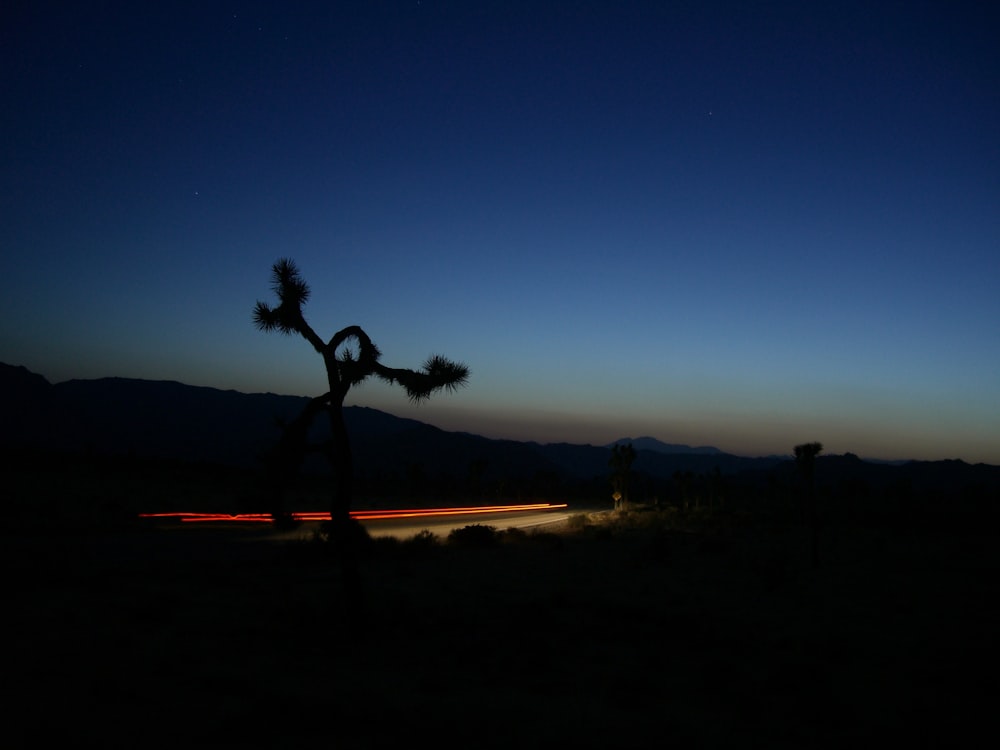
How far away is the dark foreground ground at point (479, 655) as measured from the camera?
6.35 metres

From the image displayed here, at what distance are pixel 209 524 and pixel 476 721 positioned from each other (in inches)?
1025

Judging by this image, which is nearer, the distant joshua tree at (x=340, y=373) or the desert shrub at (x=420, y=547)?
the distant joshua tree at (x=340, y=373)

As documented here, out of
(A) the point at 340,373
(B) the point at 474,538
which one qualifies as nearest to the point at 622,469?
(B) the point at 474,538

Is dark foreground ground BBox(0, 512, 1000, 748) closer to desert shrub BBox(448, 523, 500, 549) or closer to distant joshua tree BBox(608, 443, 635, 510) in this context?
desert shrub BBox(448, 523, 500, 549)

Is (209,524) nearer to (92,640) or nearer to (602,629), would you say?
(92,640)

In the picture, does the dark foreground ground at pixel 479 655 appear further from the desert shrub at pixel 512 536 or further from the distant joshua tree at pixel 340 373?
the desert shrub at pixel 512 536

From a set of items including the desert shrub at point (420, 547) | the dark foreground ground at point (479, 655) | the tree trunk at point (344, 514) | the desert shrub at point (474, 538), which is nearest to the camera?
the dark foreground ground at point (479, 655)

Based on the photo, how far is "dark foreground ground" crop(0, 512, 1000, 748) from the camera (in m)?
6.35

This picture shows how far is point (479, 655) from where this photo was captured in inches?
346

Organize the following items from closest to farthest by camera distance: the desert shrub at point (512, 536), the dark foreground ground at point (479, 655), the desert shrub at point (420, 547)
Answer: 1. the dark foreground ground at point (479, 655)
2. the desert shrub at point (420, 547)
3. the desert shrub at point (512, 536)

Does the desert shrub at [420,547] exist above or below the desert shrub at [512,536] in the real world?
above

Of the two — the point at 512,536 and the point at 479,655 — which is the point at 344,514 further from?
the point at 512,536

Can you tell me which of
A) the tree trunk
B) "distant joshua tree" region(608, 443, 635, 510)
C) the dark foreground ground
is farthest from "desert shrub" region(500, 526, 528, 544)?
"distant joshua tree" region(608, 443, 635, 510)

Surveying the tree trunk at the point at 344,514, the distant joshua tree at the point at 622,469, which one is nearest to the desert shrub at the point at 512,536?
the tree trunk at the point at 344,514
